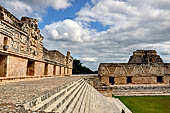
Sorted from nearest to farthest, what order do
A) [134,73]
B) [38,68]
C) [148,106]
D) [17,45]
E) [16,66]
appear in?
1. [16,66]
2. [17,45]
3. [38,68]
4. [148,106]
5. [134,73]

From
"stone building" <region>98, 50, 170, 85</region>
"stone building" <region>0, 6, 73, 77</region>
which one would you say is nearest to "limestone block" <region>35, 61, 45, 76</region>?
"stone building" <region>0, 6, 73, 77</region>

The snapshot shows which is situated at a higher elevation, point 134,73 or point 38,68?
point 38,68

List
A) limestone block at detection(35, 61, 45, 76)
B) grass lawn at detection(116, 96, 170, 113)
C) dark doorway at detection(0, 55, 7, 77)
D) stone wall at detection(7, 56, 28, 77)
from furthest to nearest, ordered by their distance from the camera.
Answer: limestone block at detection(35, 61, 45, 76)
grass lawn at detection(116, 96, 170, 113)
stone wall at detection(7, 56, 28, 77)
dark doorway at detection(0, 55, 7, 77)

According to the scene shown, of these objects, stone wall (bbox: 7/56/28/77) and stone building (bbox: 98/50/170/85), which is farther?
stone building (bbox: 98/50/170/85)

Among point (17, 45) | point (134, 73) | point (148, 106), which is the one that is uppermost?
point (17, 45)

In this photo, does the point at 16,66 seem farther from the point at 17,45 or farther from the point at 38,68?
the point at 38,68

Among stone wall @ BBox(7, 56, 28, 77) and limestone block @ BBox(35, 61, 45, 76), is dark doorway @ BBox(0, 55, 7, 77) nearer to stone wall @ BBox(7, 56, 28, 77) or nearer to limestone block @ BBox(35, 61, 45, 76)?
stone wall @ BBox(7, 56, 28, 77)

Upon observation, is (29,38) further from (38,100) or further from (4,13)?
(38,100)

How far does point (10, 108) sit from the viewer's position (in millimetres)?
1947

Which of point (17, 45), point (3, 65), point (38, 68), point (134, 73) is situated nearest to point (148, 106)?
point (38, 68)

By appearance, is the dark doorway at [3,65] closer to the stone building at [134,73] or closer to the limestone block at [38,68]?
the limestone block at [38,68]

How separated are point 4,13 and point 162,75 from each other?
22.5m

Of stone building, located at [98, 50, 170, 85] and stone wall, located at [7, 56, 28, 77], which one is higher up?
stone wall, located at [7, 56, 28, 77]

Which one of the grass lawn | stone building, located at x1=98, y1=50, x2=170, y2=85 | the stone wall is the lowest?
the grass lawn
